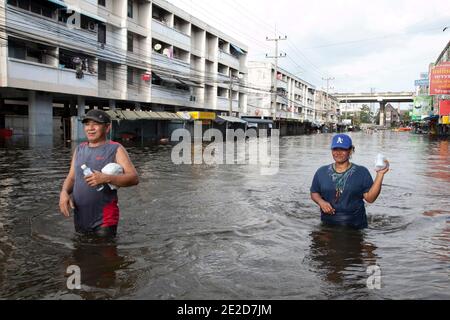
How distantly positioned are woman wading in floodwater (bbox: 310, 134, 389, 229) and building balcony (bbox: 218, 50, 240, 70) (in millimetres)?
47685

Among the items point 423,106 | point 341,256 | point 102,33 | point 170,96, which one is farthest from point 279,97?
point 341,256

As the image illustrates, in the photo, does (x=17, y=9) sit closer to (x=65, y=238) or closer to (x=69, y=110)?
(x=69, y=110)

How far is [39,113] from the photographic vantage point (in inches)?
1090

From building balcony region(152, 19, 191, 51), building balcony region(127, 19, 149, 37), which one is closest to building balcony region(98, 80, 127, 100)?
building balcony region(127, 19, 149, 37)

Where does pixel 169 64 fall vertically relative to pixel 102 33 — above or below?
below

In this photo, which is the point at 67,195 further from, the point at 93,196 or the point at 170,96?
the point at 170,96

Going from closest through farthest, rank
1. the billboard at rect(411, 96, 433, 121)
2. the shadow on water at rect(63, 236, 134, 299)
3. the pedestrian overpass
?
1. the shadow on water at rect(63, 236, 134, 299)
2. the billboard at rect(411, 96, 433, 121)
3. the pedestrian overpass

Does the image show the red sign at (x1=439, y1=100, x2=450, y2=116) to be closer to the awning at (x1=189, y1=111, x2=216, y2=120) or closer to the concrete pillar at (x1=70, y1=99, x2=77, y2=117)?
the awning at (x1=189, y1=111, x2=216, y2=120)

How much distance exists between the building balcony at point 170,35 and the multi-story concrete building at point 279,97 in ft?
60.6

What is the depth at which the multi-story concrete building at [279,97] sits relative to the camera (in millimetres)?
73625

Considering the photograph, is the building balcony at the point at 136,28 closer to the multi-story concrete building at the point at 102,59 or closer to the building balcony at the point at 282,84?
the multi-story concrete building at the point at 102,59

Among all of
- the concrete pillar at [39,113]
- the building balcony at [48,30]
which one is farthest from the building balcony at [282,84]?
the concrete pillar at [39,113]

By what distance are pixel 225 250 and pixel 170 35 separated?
37.5 m

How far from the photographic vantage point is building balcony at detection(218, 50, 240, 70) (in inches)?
2036
